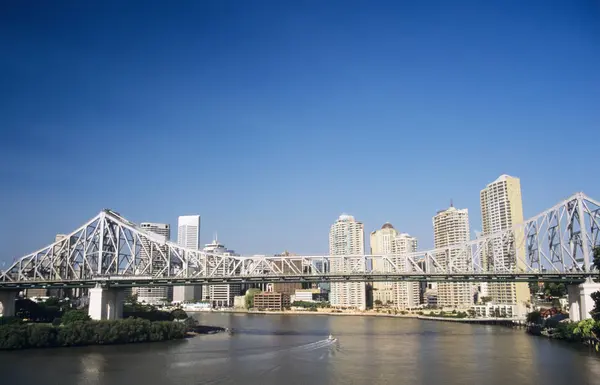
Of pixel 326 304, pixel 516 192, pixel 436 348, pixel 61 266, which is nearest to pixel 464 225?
pixel 516 192

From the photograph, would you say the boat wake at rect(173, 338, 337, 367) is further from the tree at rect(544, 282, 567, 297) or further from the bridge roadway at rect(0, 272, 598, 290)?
the tree at rect(544, 282, 567, 297)

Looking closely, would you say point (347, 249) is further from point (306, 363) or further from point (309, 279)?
point (306, 363)

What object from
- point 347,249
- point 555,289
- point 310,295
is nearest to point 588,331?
point 555,289

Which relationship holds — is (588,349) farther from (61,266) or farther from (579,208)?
(61,266)

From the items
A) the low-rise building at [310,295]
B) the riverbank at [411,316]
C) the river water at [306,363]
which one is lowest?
the riverbank at [411,316]

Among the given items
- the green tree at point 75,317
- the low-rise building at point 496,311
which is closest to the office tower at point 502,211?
the low-rise building at point 496,311

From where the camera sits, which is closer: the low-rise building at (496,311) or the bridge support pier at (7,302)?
the bridge support pier at (7,302)

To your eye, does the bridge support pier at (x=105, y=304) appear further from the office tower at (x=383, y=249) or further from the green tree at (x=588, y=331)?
the office tower at (x=383, y=249)
